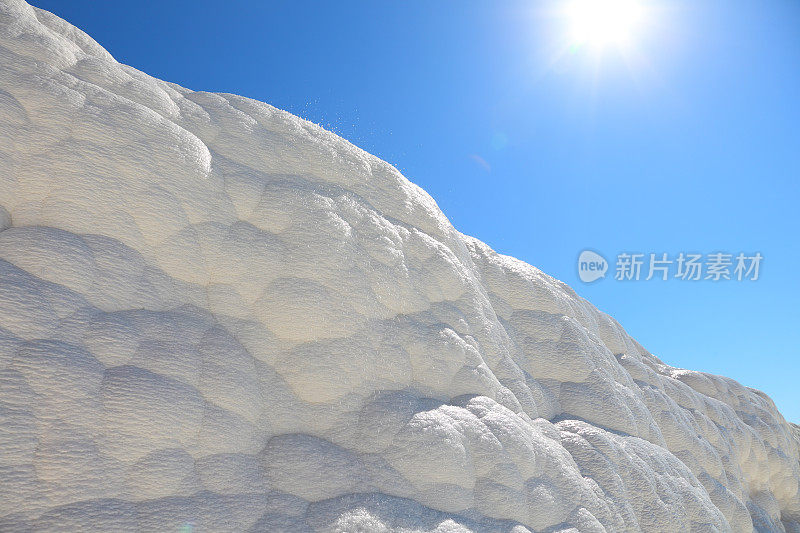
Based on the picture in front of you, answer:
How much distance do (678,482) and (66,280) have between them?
3.85 m

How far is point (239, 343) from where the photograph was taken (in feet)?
7.18

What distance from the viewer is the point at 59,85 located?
2174mm

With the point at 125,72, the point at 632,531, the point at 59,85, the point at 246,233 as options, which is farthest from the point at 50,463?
the point at 632,531

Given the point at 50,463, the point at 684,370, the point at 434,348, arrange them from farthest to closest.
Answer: the point at 684,370 → the point at 434,348 → the point at 50,463

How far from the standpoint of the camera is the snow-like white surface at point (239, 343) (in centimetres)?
165

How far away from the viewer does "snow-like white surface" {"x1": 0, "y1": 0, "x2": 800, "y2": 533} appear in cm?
165

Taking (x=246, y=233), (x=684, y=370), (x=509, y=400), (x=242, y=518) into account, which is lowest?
(x=242, y=518)

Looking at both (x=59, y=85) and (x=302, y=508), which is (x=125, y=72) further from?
(x=302, y=508)

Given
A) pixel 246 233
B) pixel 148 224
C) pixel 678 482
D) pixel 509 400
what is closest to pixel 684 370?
pixel 678 482

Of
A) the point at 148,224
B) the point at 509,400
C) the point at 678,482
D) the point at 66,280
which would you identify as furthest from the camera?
the point at 678,482

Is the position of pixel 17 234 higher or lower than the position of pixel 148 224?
lower

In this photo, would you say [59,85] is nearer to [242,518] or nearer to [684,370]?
[242,518]

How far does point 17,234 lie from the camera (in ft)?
6.05

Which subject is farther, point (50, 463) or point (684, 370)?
point (684, 370)
